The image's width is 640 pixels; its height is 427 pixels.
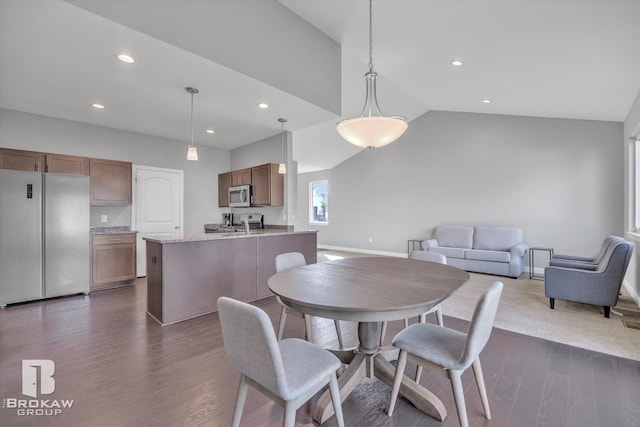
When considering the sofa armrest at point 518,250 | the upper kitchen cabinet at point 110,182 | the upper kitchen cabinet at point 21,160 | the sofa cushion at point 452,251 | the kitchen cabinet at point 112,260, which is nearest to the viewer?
the upper kitchen cabinet at point 21,160

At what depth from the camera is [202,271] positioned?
3260mm

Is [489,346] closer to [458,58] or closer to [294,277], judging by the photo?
[294,277]

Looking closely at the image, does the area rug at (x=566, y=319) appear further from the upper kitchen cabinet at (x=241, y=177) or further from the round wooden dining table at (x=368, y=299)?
the upper kitchen cabinet at (x=241, y=177)

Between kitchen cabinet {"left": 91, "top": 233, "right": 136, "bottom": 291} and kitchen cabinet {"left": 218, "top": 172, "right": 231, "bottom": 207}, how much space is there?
5.87ft

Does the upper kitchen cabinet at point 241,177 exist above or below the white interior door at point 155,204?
above

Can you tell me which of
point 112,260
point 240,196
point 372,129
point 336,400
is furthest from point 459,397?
point 112,260

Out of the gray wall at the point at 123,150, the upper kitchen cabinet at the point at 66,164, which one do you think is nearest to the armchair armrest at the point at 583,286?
the gray wall at the point at 123,150

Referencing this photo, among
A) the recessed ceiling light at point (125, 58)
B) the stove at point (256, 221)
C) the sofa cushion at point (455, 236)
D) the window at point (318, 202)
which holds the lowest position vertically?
the sofa cushion at point (455, 236)

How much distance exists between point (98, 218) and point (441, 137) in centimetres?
686

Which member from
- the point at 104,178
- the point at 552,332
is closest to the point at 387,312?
the point at 552,332

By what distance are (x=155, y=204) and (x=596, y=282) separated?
6.46 metres

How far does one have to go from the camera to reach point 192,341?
261cm

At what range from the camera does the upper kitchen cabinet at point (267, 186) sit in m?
4.93

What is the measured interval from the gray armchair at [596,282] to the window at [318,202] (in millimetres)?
6146
